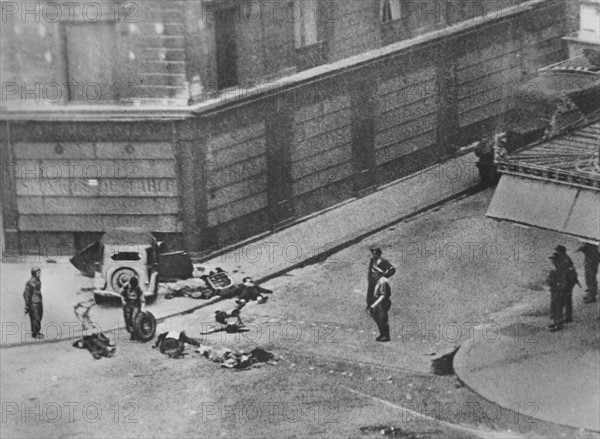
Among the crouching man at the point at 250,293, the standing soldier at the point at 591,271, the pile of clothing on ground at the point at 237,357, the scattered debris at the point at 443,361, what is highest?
the standing soldier at the point at 591,271

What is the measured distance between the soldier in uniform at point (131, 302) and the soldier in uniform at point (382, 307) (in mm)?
4974

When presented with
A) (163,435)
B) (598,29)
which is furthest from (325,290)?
(598,29)

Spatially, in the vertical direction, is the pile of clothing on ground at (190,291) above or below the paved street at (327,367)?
above

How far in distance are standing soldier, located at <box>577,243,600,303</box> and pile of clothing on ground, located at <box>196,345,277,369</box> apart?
7.53 metres

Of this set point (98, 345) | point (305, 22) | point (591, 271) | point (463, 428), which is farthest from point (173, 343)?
point (305, 22)

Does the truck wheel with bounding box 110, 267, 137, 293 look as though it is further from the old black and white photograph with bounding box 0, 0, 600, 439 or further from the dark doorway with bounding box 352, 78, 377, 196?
the dark doorway with bounding box 352, 78, 377, 196

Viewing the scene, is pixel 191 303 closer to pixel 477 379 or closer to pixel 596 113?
pixel 477 379

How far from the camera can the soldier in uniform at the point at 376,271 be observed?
2928 centimetres

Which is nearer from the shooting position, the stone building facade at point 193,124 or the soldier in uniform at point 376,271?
the soldier in uniform at point 376,271

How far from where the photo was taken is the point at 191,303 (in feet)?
102

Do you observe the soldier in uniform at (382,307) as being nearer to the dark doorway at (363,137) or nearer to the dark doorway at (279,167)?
the dark doorway at (279,167)

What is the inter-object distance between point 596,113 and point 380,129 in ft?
29.5

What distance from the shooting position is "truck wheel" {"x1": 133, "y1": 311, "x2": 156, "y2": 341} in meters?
29.0

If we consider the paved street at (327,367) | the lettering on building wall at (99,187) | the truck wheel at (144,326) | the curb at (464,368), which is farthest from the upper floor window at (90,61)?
the curb at (464,368)
